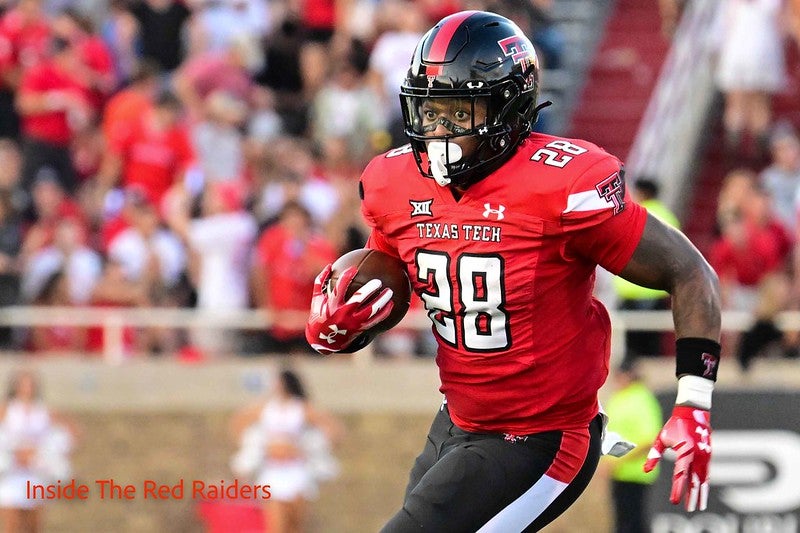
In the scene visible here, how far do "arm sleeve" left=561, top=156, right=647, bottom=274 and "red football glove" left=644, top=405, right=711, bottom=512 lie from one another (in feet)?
1.61

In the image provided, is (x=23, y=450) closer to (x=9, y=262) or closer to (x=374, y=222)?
(x=9, y=262)

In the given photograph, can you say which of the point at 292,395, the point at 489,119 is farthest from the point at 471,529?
the point at 292,395

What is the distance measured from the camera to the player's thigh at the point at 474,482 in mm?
4602

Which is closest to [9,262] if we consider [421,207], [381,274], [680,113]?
[680,113]

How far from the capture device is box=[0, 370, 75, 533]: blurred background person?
1068 cm

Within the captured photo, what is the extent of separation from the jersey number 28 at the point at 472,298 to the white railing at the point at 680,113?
24.5 ft

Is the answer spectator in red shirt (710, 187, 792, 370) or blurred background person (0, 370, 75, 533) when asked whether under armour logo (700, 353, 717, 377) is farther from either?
blurred background person (0, 370, 75, 533)

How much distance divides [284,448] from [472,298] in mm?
6108

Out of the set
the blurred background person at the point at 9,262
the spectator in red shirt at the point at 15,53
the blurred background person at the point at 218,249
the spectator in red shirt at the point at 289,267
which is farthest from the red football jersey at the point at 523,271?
the spectator in red shirt at the point at 15,53

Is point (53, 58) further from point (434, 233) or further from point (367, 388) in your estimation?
point (434, 233)

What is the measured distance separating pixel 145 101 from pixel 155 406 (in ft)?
7.82

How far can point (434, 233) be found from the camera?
4.83m

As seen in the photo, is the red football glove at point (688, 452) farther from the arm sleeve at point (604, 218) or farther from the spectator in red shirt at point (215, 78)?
the spectator in red shirt at point (215, 78)

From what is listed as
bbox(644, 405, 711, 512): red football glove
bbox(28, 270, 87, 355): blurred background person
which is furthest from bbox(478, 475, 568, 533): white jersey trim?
bbox(28, 270, 87, 355): blurred background person
